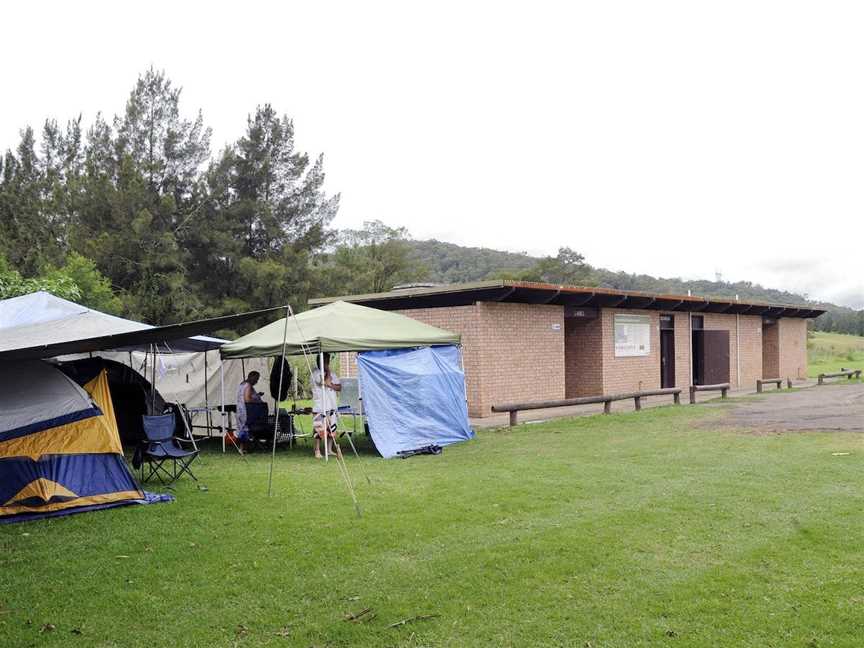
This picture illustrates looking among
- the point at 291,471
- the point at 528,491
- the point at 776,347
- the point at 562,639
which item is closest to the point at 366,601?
the point at 562,639

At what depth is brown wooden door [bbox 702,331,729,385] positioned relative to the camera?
23656 millimetres

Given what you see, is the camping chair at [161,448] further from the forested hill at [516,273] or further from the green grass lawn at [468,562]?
the forested hill at [516,273]

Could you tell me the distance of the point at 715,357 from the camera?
24.0m

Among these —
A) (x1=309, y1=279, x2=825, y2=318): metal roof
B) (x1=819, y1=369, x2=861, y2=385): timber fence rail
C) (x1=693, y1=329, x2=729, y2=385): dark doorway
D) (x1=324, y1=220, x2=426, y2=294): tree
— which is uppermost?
(x1=324, y1=220, x2=426, y2=294): tree

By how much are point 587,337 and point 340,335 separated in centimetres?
991

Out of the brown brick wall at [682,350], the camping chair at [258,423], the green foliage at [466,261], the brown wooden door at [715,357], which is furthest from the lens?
the green foliage at [466,261]

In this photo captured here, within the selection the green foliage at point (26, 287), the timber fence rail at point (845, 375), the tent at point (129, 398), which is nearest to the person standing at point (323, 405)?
the tent at point (129, 398)

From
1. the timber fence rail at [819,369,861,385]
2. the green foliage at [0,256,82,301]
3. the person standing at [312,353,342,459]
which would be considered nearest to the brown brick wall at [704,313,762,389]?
the timber fence rail at [819,369,861,385]

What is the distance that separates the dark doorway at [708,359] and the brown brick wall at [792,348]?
5.24 metres

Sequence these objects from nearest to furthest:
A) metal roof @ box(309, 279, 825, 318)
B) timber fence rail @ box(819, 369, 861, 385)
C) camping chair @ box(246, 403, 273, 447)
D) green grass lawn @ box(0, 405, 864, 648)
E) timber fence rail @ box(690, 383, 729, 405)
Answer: green grass lawn @ box(0, 405, 864, 648), camping chair @ box(246, 403, 273, 447), metal roof @ box(309, 279, 825, 318), timber fence rail @ box(690, 383, 729, 405), timber fence rail @ box(819, 369, 861, 385)

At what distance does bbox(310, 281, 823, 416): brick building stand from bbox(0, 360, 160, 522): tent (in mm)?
9090

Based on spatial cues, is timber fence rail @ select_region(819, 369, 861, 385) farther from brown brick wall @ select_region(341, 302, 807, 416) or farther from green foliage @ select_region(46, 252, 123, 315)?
green foliage @ select_region(46, 252, 123, 315)

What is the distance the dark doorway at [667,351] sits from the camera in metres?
22.3

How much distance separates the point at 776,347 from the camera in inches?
1099
